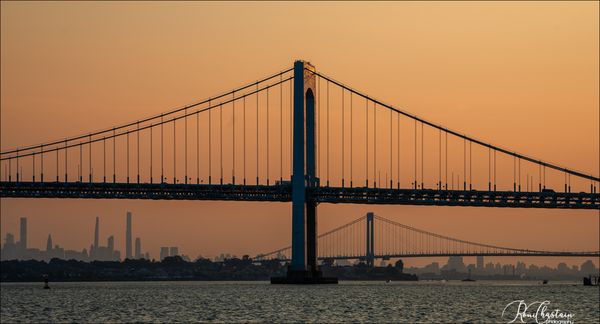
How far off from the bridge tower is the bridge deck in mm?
1647

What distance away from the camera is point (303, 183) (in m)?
115

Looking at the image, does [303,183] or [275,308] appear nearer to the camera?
[275,308]

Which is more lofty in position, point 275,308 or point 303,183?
point 303,183

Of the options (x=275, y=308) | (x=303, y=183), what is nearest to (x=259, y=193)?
(x=303, y=183)

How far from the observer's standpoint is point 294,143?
11581 cm

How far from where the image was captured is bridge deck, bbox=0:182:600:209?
11844 centimetres

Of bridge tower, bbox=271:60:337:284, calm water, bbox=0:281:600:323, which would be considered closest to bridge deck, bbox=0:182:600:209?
bridge tower, bbox=271:60:337:284

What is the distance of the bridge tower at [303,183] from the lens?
115m

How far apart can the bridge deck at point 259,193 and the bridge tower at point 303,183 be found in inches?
64.8

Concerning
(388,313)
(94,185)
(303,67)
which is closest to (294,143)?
(303,67)

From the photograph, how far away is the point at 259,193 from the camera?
11906 centimetres

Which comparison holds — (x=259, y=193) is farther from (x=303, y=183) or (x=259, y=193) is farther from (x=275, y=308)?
(x=275, y=308)

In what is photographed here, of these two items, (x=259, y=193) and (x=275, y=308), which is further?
(x=259, y=193)

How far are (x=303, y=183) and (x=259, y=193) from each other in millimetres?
5292
